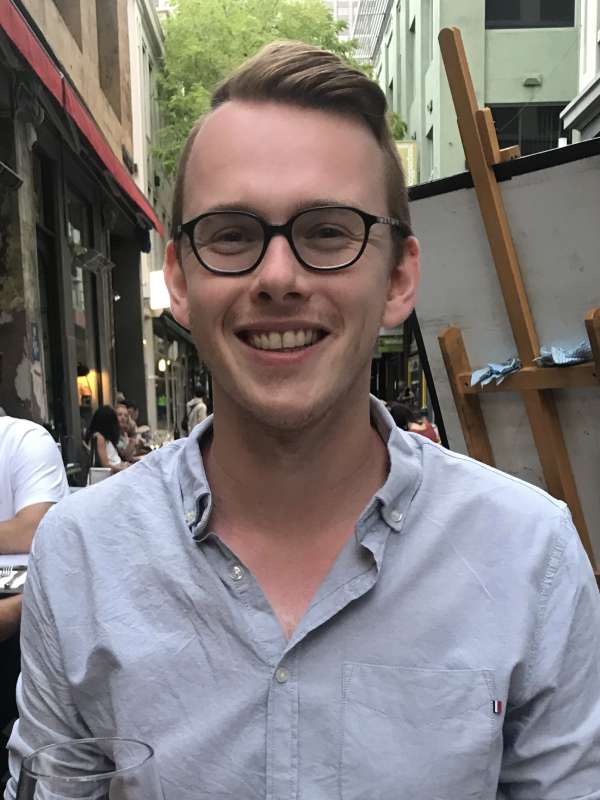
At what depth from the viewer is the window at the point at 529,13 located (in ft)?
53.5

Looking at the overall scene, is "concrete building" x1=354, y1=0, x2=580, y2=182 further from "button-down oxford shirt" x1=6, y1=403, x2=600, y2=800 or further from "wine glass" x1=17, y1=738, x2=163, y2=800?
"wine glass" x1=17, y1=738, x2=163, y2=800

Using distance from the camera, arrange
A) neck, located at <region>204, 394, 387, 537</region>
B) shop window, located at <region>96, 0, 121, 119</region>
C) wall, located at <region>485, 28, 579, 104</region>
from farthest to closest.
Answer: wall, located at <region>485, 28, 579, 104</region>, shop window, located at <region>96, 0, 121, 119</region>, neck, located at <region>204, 394, 387, 537</region>

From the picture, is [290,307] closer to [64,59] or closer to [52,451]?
[52,451]

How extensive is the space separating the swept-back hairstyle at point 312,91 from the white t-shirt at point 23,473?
2.23 meters

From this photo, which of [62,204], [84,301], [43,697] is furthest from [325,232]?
[84,301]

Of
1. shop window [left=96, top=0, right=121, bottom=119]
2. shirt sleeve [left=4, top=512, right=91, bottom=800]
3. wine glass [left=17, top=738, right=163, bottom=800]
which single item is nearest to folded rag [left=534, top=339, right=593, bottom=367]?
shirt sleeve [left=4, top=512, right=91, bottom=800]

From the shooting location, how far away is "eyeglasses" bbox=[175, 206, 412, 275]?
51.6 inches

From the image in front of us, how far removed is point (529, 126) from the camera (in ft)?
54.4

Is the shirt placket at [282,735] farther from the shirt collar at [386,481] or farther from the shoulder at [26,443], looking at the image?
the shoulder at [26,443]

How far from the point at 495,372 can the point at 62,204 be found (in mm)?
8344

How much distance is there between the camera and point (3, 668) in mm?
3088

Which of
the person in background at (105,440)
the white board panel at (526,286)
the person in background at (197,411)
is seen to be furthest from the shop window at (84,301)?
the white board panel at (526,286)

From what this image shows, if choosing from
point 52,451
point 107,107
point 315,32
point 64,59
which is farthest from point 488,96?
point 52,451

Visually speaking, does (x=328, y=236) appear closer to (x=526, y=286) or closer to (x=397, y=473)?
(x=397, y=473)
